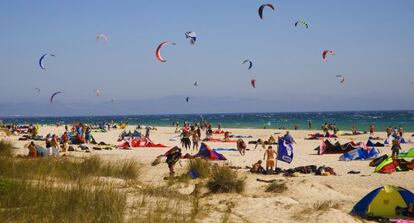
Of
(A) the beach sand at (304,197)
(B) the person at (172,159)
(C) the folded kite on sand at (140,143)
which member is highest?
(B) the person at (172,159)

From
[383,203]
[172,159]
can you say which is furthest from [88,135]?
[383,203]

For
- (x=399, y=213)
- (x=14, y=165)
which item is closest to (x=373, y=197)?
(x=399, y=213)

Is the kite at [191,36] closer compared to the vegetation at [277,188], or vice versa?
the vegetation at [277,188]

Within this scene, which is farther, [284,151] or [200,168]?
[284,151]

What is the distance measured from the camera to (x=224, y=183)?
968 cm

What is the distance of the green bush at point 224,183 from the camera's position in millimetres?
9641

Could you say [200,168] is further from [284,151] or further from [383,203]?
[383,203]

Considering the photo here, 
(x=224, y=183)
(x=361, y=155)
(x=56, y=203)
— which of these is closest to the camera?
(x=56, y=203)

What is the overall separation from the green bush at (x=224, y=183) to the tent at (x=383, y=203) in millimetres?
2374

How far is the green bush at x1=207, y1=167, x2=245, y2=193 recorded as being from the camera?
9641mm

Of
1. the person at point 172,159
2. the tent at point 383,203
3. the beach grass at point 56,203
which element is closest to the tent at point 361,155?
the person at point 172,159

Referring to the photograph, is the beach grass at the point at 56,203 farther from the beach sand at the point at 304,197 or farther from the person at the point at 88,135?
the person at the point at 88,135

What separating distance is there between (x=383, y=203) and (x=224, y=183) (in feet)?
9.86

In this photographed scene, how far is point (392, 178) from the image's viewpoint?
13.2 m
